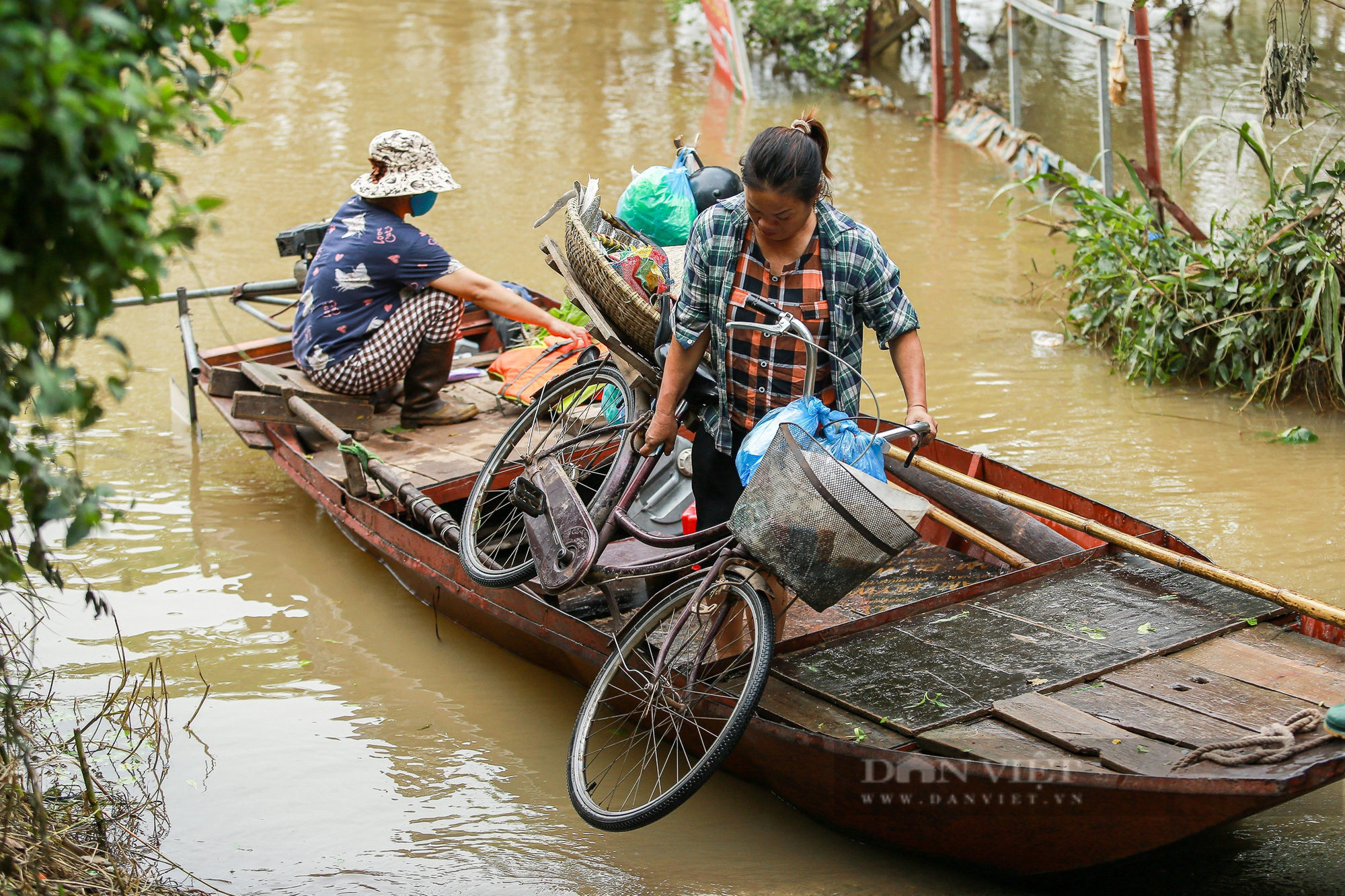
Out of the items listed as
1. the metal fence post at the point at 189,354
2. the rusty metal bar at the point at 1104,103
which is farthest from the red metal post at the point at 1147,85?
the metal fence post at the point at 189,354

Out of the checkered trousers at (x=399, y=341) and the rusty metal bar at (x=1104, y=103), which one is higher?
the rusty metal bar at (x=1104, y=103)

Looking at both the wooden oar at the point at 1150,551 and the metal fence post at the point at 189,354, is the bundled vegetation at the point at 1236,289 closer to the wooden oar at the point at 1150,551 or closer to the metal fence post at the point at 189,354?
the wooden oar at the point at 1150,551

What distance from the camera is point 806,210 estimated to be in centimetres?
310

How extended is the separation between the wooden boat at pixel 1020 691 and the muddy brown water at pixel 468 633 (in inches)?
11.3

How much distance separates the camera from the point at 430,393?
19.3ft

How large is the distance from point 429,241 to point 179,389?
2265mm

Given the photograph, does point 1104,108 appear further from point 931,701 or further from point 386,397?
point 931,701

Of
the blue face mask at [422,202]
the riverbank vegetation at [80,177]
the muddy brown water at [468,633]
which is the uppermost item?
the riverbank vegetation at [80,177]

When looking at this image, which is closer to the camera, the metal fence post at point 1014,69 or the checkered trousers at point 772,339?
the checkered trousers at point 772,339

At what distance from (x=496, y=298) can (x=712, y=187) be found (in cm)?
144

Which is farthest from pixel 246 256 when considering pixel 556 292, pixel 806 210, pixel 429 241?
pixel 806 210

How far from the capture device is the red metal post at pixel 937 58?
12.4 m

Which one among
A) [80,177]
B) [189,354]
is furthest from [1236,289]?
[80,177]

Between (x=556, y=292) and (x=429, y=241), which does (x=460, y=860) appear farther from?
(x=556, y=292)
